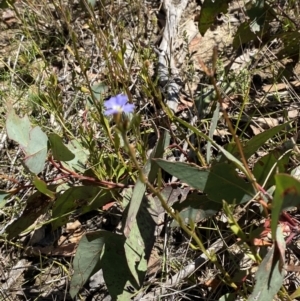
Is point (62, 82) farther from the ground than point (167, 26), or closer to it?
closer to it

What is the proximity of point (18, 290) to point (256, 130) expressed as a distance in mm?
1020

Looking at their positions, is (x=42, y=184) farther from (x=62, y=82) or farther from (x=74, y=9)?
(x=74, y=9)

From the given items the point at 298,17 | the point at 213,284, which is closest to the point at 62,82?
the point at 298,17

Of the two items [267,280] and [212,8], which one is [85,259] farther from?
[212,8]

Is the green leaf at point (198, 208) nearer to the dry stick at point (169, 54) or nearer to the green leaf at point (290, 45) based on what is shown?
the dry stick at point (169, 54)

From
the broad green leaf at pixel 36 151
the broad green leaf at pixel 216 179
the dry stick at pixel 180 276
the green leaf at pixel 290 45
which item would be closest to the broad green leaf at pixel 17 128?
the broad green leaf at pixel 36 151

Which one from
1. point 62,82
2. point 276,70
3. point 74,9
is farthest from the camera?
point 74,9

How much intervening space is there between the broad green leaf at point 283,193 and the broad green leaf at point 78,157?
766 mm

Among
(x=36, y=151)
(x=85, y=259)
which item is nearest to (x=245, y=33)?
(x=36, y=151)

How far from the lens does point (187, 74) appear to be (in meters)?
2.35

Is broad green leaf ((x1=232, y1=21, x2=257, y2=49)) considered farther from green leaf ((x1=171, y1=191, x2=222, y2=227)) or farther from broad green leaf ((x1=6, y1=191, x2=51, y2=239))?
broad green leaf ((x1=6, y1=191, x2=51, y2=239))

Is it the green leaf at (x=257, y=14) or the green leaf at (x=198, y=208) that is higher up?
the green leaf at (x=257, y=14)

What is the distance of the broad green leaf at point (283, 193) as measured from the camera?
1.16 meters

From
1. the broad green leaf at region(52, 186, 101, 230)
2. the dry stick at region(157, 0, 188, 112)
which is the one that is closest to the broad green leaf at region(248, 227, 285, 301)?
the broad green leaf at region(52, 186, 101, 230)
